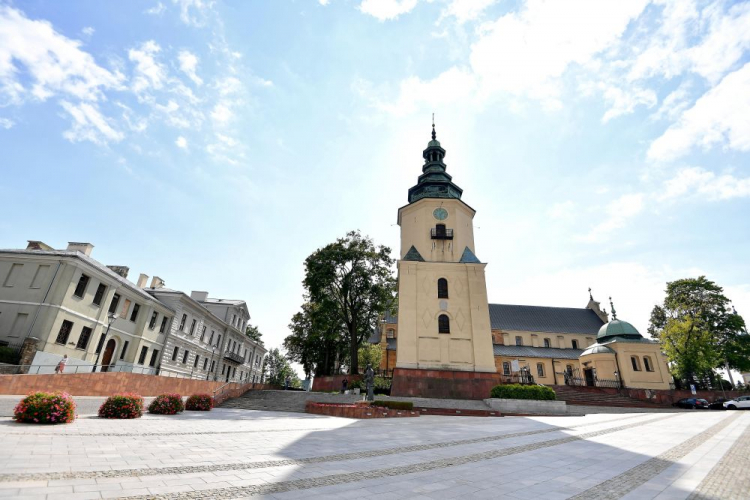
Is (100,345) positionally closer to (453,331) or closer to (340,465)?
(453,331)

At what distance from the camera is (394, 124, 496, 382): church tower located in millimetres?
26578

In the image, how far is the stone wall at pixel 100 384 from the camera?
13225mm

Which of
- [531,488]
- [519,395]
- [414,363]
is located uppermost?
[414,363]

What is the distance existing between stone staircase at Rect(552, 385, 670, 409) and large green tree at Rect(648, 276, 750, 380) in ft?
32.0

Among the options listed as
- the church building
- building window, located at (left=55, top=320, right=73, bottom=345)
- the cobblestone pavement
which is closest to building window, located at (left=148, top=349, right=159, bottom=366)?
building window, located at (left=55, top=320, right=73, bottom=345)

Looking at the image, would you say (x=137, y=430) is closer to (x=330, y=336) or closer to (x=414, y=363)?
(x=414, y=363)

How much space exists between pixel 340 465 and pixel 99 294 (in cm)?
2730

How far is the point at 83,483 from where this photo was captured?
4.59m

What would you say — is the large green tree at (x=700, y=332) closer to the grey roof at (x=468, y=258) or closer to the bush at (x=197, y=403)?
the grey roof at (x=468, y=258)

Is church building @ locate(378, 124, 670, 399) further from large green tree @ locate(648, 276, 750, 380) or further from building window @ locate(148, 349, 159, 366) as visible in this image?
building window @ locate(148, 349, 159, 366)

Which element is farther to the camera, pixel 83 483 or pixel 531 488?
pixel 531 488

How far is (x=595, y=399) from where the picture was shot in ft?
98.8

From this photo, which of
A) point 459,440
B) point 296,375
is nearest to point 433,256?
point 459,440

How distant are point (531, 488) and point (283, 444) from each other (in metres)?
5.50
